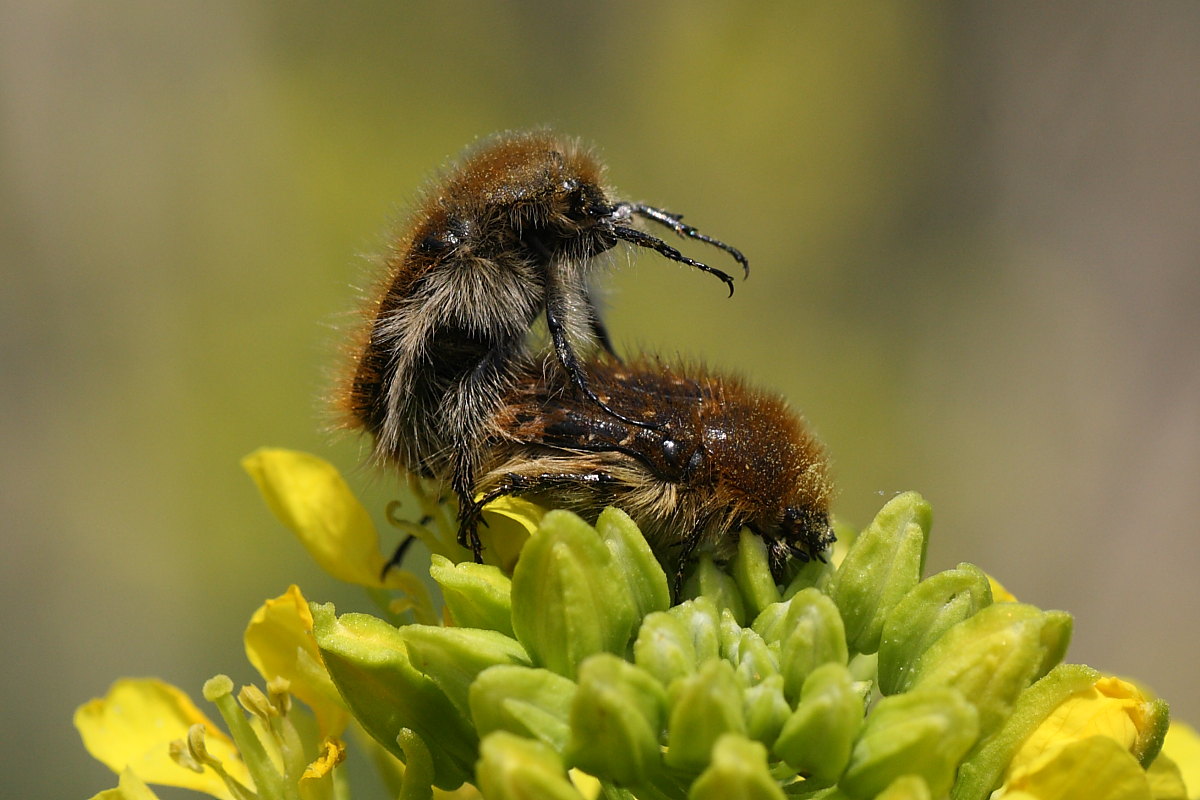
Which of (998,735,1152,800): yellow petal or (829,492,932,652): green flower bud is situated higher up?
(829,492,932,652): green flower bud

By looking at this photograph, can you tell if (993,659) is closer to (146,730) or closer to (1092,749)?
(1092,749)

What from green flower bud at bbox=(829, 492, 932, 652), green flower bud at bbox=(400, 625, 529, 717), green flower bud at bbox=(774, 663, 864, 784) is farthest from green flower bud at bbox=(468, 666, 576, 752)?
green flower bud at bbox=(829, 492, 932, 652)

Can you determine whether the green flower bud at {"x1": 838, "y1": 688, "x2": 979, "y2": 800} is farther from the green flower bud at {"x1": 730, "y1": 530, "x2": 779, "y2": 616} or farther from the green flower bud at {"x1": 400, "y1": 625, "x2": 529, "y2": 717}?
the green flower bud at {"x1": 400, "y1": 625, "x2": 529, "y2": 717}

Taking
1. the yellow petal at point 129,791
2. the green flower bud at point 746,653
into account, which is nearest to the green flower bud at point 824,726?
the green flower bud at point 746,653

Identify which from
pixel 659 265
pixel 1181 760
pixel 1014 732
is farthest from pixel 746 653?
pixel 659 265

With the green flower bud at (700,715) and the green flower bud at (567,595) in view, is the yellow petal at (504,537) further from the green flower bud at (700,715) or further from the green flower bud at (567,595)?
the green flower bud at (700,715)

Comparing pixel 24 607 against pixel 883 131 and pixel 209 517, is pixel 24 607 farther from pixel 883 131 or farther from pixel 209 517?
pixel 883 131

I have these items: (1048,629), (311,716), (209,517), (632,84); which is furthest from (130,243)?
(1048,629)
